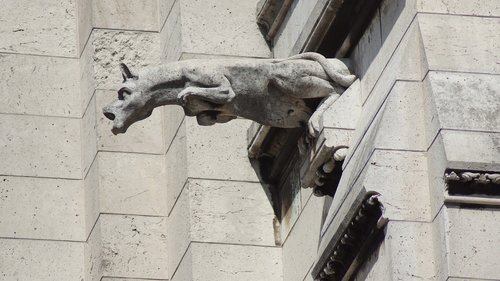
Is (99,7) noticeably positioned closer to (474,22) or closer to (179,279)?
(179,279)

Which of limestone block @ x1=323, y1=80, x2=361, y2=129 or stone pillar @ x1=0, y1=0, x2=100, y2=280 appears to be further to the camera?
stone pillar @ x1=0, y1=0, x2=100, y2=280

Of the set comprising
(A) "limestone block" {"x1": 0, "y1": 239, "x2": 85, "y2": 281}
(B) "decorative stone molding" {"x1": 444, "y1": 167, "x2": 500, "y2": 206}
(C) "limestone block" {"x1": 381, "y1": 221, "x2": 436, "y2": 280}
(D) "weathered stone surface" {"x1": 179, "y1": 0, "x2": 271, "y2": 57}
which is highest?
(D) "weathered stone surface" {"x1": 179, "y1": 0, "x2": 271, "y2": 57}

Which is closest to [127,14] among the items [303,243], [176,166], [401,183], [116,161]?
[116,161]

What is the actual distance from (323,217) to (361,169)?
1.57 metres

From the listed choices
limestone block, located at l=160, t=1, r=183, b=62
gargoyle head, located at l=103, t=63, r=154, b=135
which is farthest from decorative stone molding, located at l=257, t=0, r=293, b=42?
gargoyle head, located at l=103, t=63, r=154, b=135

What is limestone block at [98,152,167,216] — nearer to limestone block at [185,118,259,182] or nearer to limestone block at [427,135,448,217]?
limestone block at [185,118,259,182]

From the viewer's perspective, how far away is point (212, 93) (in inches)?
539

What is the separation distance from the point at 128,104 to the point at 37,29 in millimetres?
3318

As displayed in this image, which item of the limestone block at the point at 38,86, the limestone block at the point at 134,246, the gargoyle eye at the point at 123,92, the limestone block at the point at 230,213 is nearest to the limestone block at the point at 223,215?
the limestone block at the point at 230,213

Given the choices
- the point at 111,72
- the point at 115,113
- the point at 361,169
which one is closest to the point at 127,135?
the point at 111,72

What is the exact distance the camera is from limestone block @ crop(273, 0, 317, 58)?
47.6 ft

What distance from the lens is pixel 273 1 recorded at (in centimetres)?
1536

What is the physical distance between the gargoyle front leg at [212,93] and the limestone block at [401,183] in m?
1.64

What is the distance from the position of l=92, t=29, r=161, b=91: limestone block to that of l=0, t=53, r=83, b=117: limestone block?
54 cm
